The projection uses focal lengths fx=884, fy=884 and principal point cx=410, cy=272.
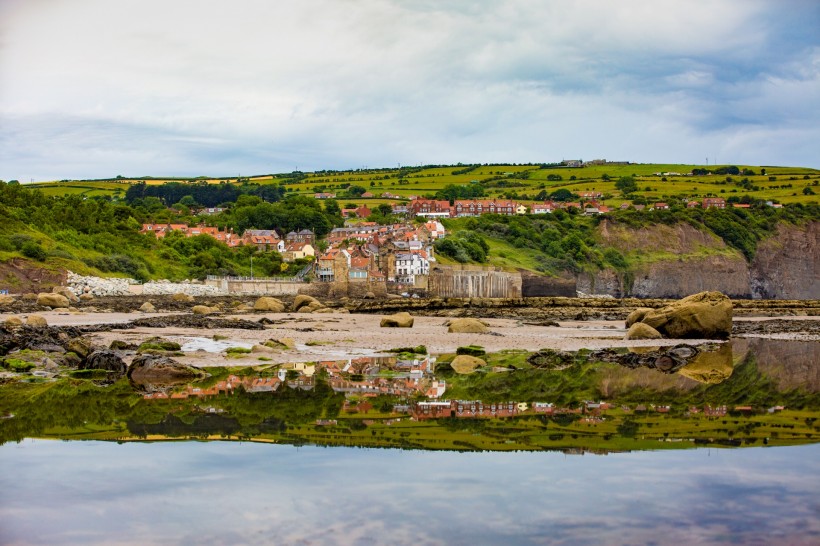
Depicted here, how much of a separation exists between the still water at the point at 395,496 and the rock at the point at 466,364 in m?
11.3

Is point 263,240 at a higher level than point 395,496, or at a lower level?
higher

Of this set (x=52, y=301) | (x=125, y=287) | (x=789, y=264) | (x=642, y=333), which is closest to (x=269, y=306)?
(x=52, y=301)

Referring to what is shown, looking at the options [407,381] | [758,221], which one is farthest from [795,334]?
[758,221]

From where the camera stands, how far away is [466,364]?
80.0 feet

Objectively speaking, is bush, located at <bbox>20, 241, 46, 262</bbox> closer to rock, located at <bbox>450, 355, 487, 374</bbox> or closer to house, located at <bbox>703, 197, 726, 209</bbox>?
rock, located at <bbox>450, 355, 487, 374</bbox>

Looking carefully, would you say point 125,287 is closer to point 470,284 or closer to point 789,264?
point 470,284

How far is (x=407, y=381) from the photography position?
21.1 metres

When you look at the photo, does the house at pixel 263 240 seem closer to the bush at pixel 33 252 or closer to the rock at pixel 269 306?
the bush at pixel 33 252

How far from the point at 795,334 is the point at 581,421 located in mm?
30059

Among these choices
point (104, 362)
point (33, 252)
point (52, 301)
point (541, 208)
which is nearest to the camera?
point (104, 362)

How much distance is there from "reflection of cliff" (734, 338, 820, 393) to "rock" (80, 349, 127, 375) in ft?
52.9

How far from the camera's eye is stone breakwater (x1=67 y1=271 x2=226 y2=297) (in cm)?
7394

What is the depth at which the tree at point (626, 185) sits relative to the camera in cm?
18325

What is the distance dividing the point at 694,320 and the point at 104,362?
24.7 metres
